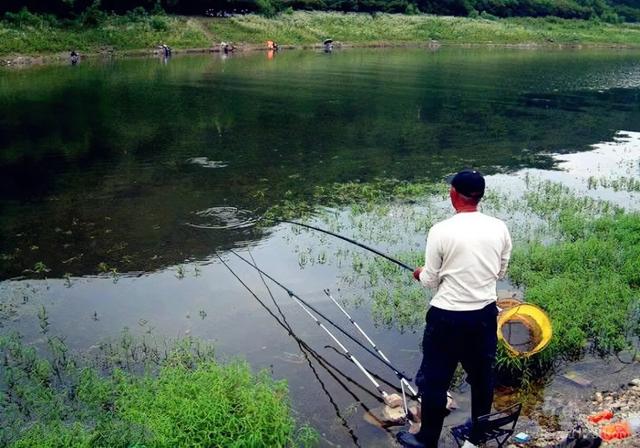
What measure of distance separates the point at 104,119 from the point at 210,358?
21210 millimetres

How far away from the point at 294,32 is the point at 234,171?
191ft

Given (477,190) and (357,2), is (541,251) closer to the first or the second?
(477,190)

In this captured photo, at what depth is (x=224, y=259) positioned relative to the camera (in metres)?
12.6

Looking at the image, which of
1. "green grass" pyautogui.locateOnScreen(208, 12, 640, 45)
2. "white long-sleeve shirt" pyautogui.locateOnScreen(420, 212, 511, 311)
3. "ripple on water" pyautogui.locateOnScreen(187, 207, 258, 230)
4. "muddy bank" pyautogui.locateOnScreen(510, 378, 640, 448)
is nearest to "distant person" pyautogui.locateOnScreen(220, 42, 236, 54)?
"green grass" pyautogui.locateOnScreen(208, 12, 640, 45)

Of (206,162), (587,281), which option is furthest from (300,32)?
(587,281)

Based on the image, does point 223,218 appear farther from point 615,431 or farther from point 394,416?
point 615,431

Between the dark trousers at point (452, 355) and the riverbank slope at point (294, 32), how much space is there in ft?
163

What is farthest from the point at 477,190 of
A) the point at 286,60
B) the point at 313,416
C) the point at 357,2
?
the point at 357,2

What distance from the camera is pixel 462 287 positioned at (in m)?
5.60

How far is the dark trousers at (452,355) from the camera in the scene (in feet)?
18.8

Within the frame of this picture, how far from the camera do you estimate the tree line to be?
5841cm

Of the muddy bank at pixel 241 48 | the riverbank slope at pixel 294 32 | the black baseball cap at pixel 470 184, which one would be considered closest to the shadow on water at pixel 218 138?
the muddy bank at pixel 241 48

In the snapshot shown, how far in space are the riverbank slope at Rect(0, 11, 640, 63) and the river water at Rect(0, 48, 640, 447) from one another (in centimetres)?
1074

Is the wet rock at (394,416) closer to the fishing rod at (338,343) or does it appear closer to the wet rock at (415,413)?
the wet rock at (415,413)
